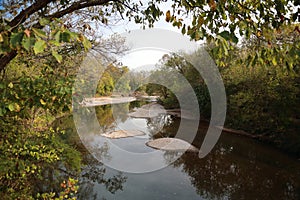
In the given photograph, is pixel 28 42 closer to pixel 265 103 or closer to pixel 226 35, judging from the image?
pixel 226 35

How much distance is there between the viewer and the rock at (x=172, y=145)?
11.6 m

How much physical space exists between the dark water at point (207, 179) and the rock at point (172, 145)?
807 mm

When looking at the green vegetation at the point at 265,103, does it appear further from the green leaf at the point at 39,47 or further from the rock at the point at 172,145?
the green leaf at the point at 39,47

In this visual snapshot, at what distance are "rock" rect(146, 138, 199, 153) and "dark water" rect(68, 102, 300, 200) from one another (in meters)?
0.81

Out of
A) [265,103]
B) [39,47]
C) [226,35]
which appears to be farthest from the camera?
[265,103]

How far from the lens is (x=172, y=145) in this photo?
12109 millimetres

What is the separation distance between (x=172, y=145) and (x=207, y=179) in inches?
159

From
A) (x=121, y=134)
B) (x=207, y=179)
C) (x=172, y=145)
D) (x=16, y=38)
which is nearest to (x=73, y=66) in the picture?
(x=16, y=38)

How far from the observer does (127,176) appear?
816 cm

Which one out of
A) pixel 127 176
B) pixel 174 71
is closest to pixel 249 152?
pixel 127 176

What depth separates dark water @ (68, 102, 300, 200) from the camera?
693cm

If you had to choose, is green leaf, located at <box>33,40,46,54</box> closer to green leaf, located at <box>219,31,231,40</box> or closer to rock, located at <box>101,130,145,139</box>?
green leaf, located at <box>219,31,231,40</box>

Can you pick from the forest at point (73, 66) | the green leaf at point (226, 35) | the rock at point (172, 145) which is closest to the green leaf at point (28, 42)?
the forest at point (73, 66)

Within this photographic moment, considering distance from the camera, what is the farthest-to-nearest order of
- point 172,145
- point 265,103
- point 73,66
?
point 265,103 → point 172,145 → point 73,66
